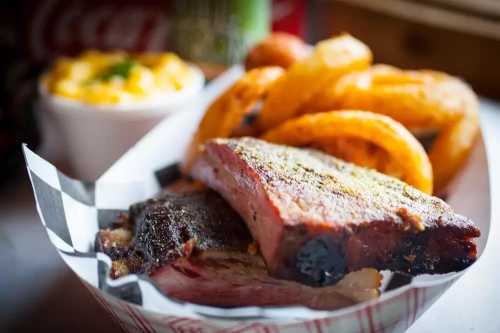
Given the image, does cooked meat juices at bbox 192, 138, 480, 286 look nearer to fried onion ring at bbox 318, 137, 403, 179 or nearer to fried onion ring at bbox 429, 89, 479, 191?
fried onion ring at bbox 318, 137, 403, 179

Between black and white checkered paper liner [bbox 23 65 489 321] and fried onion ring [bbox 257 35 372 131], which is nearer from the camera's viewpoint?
black and white checkered paper liner [bbox 23 65 489 321]

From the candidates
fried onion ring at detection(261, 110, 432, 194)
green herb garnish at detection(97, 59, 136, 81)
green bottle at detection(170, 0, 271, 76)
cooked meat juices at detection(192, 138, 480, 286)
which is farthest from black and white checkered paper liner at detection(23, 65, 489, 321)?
green bottle at detection(170, 0, 271, 76)

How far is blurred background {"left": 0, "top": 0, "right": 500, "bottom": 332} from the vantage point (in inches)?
56.2

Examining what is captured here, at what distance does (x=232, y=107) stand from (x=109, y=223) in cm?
37

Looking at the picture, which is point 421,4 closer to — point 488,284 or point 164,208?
point 488,284

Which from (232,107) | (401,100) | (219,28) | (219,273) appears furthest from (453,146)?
(219,28)

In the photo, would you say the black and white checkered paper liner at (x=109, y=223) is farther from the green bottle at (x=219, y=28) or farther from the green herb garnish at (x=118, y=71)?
the green bottle at (x=219, y=28)

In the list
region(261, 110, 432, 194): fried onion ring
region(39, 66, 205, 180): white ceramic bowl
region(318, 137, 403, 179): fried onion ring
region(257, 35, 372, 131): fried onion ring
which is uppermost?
region(257, 35, 372, 131): fried onion ring

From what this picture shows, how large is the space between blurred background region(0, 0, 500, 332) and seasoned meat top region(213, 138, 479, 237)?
59 centimetres

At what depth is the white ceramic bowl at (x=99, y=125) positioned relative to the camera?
53.2 inches

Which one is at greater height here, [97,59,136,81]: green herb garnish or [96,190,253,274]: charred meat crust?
[97,59,136,81]: green herb garnish

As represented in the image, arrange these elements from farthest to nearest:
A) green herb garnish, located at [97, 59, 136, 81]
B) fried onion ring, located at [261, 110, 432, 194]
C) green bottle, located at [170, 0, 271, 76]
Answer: green bottle, located at [170, 0, 271, 76] → green herb garnish, located at [97, 59, 136, 81] → fried onion ring, located at [261, 110, 432, 194]

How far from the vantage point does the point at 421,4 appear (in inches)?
96.8

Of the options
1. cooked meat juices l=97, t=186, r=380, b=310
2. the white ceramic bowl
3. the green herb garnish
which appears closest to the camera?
cooked meat juices l=97, t=186, r=380, b=310
